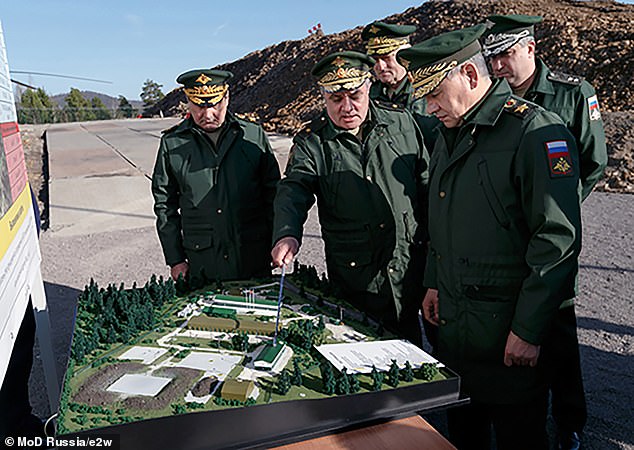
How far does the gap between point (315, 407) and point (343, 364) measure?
0.21 meters

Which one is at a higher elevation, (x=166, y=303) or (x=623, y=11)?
(x=623, y=11)

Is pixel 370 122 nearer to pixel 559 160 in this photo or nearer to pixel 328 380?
pixel 559 160

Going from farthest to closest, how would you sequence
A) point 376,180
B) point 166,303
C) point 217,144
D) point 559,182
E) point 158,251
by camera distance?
point 158,251, point 217,144, point 376,180, point 166,303, point 559,182

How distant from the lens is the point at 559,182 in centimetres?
→ 179

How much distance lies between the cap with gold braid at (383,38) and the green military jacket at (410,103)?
242mm

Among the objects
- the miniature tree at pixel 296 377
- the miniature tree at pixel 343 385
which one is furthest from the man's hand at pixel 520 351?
the miniature tree at pixel 296 377

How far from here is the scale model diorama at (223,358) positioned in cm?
149

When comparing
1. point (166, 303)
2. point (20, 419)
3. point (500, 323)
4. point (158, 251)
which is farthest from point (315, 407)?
point (158, 251)

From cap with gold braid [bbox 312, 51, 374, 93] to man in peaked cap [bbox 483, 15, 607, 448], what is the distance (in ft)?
2.53

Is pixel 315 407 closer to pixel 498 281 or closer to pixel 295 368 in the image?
pixel 295 368

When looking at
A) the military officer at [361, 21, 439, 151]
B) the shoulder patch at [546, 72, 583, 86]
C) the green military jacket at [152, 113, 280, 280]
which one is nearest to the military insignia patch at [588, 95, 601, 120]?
the shoulder patch at [546, 72, 583, 86]

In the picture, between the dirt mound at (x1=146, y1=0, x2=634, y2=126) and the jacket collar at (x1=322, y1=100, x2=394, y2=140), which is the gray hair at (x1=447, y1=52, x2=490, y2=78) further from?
the dirt mound at (x1=146, y1=0, x2=634, y2=126)

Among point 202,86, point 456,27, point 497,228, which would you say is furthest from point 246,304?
point 456,27

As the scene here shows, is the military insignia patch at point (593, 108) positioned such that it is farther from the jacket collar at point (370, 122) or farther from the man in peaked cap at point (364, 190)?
the jacket collar at point (370, 122)
